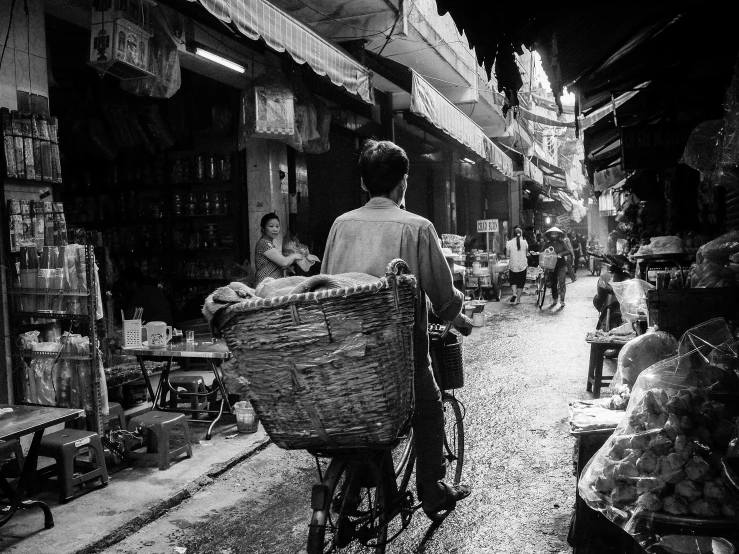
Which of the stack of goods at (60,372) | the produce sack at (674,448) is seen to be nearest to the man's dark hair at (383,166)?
the produce sack at (674,448)

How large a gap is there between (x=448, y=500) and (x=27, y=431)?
2.62 m

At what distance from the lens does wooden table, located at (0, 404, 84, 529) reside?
393 centimetres

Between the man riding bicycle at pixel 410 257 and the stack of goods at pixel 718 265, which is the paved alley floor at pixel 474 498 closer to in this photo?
the man riding bicycle at pixel 410 257

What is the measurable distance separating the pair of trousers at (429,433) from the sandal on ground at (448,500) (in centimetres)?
12

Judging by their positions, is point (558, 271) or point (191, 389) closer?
point (191, 389)

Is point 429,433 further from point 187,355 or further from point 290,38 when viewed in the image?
point 290,38

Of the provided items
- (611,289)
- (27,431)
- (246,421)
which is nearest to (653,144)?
(611,289)

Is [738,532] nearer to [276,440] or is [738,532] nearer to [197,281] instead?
[276,440]

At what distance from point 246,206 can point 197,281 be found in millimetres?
1860

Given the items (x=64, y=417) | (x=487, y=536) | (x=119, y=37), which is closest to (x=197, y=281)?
(x=119, y=37)

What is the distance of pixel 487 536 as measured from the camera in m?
4.08

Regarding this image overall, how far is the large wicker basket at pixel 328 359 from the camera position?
250cm

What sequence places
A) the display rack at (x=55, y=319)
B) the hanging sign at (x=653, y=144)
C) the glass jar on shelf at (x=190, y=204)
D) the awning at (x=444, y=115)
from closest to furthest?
the display rack at (x=55, y=319)
the hanging sign at (x=653, y=144)
the awning at (x=444, y=115)
the glass jar on shelf at (x=190, y=204)

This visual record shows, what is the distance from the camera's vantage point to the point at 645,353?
4.20m
